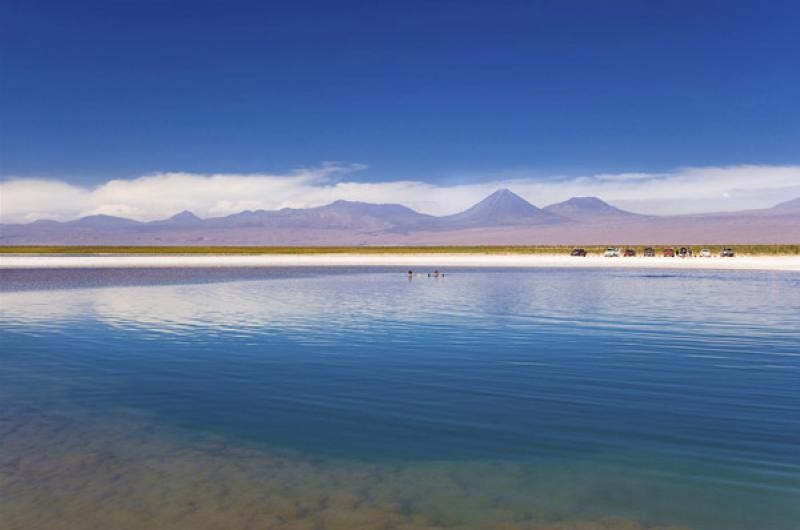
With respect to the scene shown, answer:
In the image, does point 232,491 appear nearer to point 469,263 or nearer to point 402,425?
point 402,425

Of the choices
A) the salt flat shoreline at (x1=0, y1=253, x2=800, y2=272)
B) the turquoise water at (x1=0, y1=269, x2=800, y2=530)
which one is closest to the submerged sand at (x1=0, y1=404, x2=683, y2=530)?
the turquoise water at (x1=0, y1=269, x2=800, y2=530)

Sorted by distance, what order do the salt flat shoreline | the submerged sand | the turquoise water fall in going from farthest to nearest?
the salt flat shoreline → the turquoise water → the submerged sand

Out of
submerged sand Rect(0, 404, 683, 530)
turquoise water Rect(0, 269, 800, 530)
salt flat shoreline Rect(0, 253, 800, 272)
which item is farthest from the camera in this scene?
salt flat shoreline Rect(0, 253, 800, 272)

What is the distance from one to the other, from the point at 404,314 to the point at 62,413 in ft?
60.8

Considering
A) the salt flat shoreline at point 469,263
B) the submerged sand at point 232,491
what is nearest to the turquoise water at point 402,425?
the submerged sand at point 232,491

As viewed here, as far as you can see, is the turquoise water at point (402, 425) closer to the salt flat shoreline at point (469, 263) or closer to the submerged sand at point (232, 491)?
the submerged sand at point (232, 491)

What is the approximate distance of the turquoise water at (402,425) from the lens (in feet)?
29.1

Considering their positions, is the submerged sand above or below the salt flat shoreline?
below

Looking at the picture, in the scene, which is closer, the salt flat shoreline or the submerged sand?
the submerged sand

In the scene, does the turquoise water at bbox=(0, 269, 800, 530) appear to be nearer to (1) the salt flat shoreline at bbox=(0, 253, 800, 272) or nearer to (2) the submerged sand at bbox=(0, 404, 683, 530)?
(2) the submerged sand at bbox=(0, 404, 683, 530)

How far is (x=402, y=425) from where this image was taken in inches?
492

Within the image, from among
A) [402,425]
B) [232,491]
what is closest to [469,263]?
[402,425]

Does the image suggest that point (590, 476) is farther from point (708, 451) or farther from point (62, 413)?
point (62, 413)

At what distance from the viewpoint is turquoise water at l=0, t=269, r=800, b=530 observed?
29.1 ft
